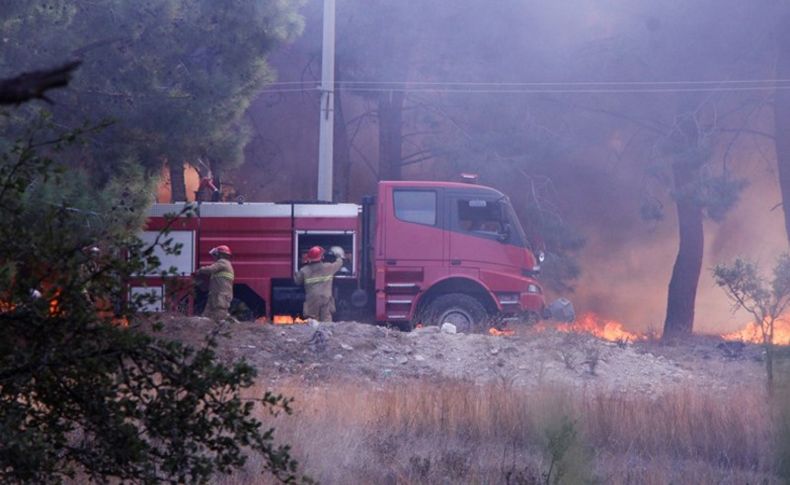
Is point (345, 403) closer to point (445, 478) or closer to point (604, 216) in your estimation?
point (445, 478)

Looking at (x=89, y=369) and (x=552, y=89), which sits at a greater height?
(x=552, y=89)

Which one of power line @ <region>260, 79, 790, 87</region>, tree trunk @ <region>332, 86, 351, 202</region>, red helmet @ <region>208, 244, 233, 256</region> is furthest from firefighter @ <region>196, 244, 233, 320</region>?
tree trunk @ <region>332, 86, 351, 202</region>

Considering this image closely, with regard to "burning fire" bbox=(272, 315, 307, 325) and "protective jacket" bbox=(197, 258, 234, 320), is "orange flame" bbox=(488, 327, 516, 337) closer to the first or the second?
"burning fire" bbox=(272, 315, 307, 325)

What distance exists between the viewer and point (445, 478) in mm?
8078

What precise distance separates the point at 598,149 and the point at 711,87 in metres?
3.78

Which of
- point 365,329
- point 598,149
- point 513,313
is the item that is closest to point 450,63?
point 598,149

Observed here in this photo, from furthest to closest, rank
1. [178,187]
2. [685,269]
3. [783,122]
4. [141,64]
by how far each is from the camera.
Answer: [685,269], [783,122], [178,187], [141,64]

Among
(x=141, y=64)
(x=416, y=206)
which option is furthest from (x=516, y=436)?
A: (x=416, y=206)

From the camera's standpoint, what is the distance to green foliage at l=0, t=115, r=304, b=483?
175 inches

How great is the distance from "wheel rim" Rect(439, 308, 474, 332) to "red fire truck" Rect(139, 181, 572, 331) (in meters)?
0.02

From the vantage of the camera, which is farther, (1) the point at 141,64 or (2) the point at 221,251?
(2) the point at 221,251

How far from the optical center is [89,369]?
4.50 meters

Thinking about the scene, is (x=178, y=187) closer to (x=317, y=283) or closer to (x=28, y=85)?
(x=317, y=283)

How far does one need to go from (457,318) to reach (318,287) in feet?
8.84
